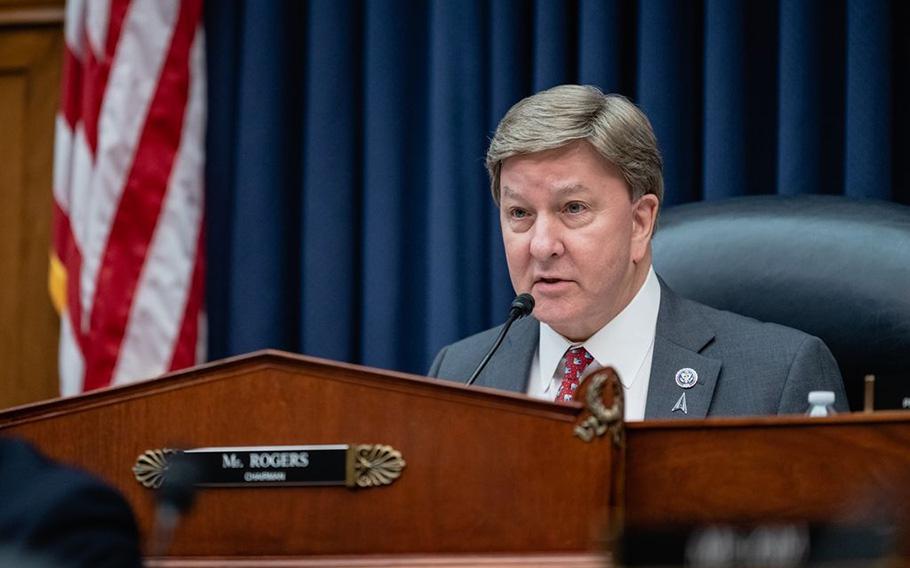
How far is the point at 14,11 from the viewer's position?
3932mm

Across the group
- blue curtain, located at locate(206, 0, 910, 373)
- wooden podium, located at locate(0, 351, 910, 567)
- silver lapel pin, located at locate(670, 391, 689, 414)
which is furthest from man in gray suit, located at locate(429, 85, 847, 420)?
wooden podium, located at locate(0, 351, 910, 567)

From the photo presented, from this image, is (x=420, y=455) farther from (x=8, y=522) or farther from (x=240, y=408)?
(x=8, y=522)

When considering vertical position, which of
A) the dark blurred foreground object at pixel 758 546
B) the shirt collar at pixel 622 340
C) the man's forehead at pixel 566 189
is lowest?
the dark blurred foreground object at pixel 758 546

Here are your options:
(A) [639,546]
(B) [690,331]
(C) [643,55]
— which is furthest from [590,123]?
(A) [639,546]

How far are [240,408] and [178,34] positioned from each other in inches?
90.9

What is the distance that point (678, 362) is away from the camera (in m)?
2.47

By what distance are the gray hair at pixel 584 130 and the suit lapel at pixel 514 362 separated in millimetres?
351

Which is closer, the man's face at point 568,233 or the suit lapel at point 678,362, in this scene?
the suit lapel at point 678,362

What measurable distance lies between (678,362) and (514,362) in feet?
1.18

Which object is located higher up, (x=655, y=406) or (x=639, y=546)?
(x=655, y=406)

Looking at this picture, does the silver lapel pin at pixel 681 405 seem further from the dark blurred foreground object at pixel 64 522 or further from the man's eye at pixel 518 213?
the dark blurred foreground object at pixel 64 522

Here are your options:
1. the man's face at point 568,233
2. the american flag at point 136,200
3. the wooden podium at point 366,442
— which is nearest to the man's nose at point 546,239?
the man's face at point 568,233

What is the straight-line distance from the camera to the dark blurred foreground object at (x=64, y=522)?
950 mm

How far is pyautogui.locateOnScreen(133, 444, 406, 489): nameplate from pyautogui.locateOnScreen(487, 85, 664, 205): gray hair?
4.04ft
